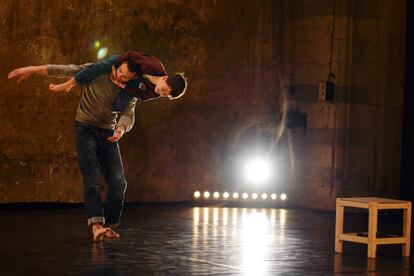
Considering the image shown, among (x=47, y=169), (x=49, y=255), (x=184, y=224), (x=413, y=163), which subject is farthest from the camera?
(x=413, y=163)

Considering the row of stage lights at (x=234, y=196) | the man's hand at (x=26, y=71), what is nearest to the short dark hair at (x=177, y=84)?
the man's hand at (x=26, y=71)

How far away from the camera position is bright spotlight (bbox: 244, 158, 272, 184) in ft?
44.4

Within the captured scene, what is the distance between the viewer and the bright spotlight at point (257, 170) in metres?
13.5

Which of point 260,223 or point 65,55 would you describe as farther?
point 65,55

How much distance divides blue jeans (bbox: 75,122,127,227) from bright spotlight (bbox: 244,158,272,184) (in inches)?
177

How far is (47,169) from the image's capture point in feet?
40.4

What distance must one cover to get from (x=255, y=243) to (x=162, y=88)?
1801mm

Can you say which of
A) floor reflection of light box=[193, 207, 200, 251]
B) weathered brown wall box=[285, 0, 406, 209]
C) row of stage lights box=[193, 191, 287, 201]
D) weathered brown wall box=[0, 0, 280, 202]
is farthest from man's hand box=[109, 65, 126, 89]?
weathered brown wall box=[285, 0, 406, 209]

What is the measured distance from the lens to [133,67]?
9.05 metres

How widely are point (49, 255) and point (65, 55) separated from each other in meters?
4.99

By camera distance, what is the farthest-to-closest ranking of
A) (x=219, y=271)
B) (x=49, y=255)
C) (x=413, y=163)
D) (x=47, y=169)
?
(x=413, y=163), (x=47, y=169), (x=49, y=255), (x=219, y=271)

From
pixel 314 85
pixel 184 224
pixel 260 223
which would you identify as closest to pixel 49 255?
pixel 184 224

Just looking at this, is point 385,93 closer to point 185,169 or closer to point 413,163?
point 413,163

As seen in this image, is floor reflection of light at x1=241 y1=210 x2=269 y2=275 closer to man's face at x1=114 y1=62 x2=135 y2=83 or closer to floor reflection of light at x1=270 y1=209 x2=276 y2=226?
floor reflection of light at x1=270 y1=209 x2=276 y2=226
